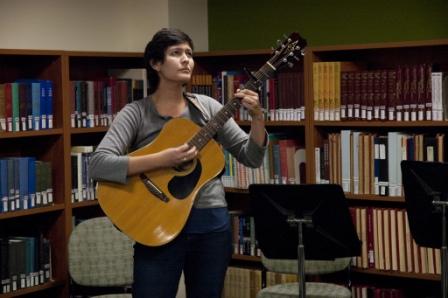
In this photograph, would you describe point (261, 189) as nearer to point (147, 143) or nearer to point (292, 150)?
point (147, 143)

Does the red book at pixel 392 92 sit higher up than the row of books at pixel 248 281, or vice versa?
the red book at pixel 392 92

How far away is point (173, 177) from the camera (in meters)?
3.18

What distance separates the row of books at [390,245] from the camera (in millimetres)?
4285

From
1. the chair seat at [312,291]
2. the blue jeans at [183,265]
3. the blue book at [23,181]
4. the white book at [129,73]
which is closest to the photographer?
the blue jeans at [183,265]

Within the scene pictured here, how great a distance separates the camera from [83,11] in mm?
5020

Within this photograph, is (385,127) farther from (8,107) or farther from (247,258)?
(8,107)

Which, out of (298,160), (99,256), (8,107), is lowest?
(99,256)

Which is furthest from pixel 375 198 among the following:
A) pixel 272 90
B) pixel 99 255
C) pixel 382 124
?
pixel 99 255

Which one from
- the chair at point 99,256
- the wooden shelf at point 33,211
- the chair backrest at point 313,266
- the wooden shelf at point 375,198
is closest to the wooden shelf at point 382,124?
the wooden shelf at point 375,198

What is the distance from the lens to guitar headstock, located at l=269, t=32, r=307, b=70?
10.3 ft

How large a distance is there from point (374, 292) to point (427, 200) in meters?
1.18

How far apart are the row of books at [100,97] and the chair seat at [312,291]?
1364 millimetres

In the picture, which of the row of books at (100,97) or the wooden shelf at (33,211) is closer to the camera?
the wooden shelf at (33,211)

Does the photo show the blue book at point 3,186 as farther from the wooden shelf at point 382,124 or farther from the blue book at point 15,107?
the wooden shelf at point 382,124
